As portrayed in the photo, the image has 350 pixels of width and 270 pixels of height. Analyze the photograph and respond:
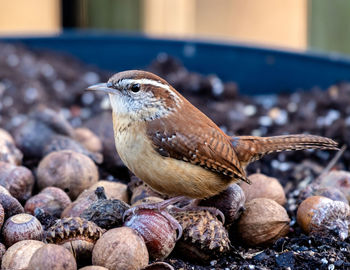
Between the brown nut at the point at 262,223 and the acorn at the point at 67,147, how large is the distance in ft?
3.61

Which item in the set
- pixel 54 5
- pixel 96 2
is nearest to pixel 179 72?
pixel 96 2

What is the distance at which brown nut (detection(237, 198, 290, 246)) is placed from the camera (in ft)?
10.0

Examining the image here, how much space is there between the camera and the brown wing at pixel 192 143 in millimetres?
3016

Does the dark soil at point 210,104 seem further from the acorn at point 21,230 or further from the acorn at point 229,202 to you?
the acorn at point 21,230

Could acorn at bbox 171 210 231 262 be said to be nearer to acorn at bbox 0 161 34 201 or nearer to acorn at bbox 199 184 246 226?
acorn at bbox 199 184 246 226

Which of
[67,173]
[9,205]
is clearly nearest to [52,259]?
[9,205]

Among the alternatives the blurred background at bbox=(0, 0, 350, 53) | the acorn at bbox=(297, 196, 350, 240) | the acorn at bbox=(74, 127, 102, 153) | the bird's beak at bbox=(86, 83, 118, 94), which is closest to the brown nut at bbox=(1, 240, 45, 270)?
the bird's beak at bbox=(86, 83, 118, 94)

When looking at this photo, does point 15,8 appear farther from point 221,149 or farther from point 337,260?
point 337,260

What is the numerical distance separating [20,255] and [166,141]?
92 cm

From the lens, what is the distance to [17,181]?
10.6 feet

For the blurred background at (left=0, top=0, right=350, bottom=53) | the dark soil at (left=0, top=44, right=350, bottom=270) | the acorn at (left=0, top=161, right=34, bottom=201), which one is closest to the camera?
the acorn at (left=0, top=161, right=34, bottom=201)

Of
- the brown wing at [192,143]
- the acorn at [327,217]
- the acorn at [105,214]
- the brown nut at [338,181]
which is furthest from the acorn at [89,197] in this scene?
the brown nut at [338,181]

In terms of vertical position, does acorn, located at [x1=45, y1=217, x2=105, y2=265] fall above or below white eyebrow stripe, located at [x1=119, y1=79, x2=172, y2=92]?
below

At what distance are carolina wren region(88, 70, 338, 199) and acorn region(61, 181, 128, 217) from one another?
271mm
